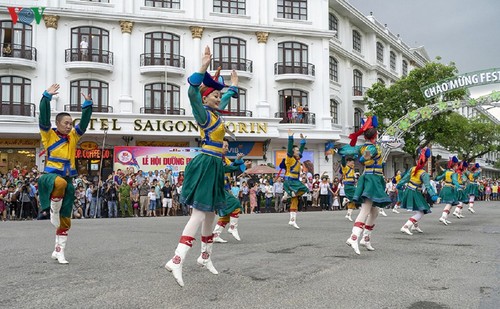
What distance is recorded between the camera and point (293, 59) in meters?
34.7

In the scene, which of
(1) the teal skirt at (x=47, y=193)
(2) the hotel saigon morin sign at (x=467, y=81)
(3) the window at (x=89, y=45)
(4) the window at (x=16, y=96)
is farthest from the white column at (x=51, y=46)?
(1) the teal skirt at (x=47, y=193)

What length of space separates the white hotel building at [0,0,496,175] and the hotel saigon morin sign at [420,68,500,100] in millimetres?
8341

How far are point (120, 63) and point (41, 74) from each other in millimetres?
4693

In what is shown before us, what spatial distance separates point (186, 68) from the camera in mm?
32562

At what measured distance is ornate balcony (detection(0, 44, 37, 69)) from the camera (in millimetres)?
29156

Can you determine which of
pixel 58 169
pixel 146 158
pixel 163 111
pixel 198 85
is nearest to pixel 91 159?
pixel 146 158

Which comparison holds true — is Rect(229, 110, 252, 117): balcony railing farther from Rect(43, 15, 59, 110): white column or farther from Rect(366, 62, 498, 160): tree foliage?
Rect(43, 15, 59, 110): white column

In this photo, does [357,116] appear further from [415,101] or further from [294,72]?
[294,72]

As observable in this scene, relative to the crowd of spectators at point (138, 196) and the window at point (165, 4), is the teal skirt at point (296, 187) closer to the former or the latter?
the crowd of spectators at point (138, 196)

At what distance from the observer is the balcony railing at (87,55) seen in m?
30.5

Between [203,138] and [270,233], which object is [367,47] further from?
[203,138]

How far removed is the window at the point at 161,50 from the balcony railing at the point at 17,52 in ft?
21.3

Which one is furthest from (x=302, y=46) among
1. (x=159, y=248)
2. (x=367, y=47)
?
(x=159, y=248)

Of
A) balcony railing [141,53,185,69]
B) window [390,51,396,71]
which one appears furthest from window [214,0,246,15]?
window [390,51,396,71]
